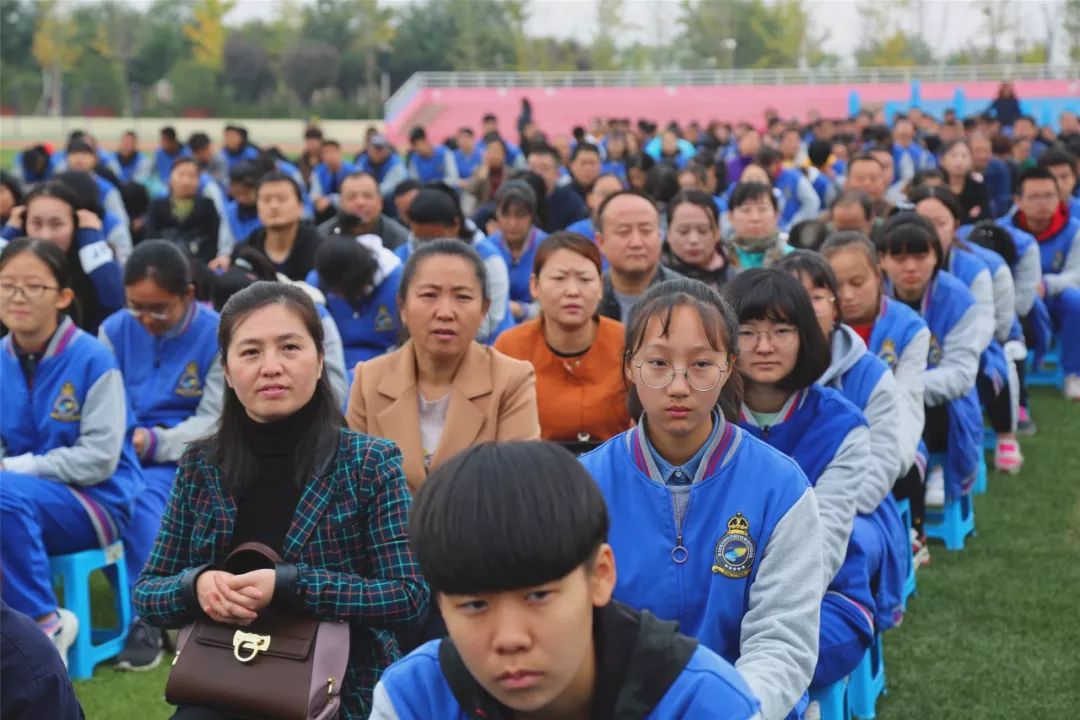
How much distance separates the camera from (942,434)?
18.7ft

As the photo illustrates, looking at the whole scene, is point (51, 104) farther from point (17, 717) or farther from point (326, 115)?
point (17, 717)

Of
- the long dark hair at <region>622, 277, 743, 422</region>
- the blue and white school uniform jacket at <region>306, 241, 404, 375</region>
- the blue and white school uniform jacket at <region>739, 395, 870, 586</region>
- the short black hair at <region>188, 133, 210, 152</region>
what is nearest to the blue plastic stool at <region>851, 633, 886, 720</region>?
the blue and white school uniform jacket at <region>739, 395, 870, 586</region>

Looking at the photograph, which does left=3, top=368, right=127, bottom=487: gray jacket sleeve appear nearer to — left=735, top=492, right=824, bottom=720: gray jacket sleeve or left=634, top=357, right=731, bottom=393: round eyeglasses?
left=634, top=357, right=731, bottom=393: round eyeglasses

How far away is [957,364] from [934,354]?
10 centimetres

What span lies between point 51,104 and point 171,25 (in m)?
8.36

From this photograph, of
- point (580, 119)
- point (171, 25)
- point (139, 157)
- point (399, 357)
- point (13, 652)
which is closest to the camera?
point (13, 652)

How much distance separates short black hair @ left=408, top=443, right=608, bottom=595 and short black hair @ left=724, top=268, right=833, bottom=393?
5.87ft

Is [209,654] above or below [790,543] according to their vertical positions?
below

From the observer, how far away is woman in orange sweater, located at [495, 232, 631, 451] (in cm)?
420

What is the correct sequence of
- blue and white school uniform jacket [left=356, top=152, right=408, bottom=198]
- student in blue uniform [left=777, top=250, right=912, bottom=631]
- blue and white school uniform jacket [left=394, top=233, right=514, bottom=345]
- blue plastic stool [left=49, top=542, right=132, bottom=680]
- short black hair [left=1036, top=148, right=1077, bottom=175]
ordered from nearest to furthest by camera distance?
student in blue uniform [left=777, top=250, right=912, bottom=631] → blue plastic stool [left=49, top=542, right=132, bottom=680] → blue and white school uniform jacket [left=394, top=233, right=514, bottom=345] → short black hair [left=1036, top=148, right=1077, bottom=175] → blue and white school uniform jacket [left=356, top=152, right=408, bottom=198]

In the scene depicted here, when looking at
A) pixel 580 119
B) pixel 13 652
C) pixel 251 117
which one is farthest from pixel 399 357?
pixel 251 117

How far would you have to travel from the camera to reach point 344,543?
281 cm

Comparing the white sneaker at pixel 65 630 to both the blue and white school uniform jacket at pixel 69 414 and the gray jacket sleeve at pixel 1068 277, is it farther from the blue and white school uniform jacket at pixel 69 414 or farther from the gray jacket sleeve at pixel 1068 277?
the gray jacket sleeve at pixel 1068 277

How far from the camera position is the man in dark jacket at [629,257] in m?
5.06
